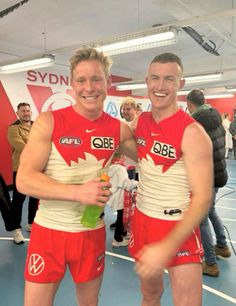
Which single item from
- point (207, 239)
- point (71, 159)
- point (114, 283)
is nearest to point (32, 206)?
point (114, 283)

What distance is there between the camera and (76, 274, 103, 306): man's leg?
1494mm

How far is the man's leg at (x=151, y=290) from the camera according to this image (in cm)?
169

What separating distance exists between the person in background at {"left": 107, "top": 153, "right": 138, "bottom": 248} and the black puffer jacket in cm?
92

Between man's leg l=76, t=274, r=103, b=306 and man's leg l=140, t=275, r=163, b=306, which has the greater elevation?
man's leg l=76, t=274, r=103, b=306

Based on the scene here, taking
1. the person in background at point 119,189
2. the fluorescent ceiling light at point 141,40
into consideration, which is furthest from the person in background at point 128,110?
the fluorescent ceiling light at point 141,40

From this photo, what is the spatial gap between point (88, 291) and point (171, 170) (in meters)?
0.75

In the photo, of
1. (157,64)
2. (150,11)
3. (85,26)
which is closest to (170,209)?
(157,64)

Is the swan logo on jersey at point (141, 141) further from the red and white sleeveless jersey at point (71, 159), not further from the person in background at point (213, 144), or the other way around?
the person in background at point (213, 144)

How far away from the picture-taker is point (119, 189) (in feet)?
11.3

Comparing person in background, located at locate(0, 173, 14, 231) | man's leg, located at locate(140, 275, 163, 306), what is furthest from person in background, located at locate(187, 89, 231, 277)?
person in background, located at locate(0, 173, 14, 231)

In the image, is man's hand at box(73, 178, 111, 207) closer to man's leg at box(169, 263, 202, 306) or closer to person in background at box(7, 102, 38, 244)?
man's leg at box(169, 263, 202, 306)

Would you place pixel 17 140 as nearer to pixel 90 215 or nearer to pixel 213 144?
pixel 213 144

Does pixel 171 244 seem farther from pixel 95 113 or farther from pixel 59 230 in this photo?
pixel 95 113

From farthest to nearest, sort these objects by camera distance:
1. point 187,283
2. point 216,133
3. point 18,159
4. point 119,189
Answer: point 18,159, point 119,189, point 216,133, point 187,283
